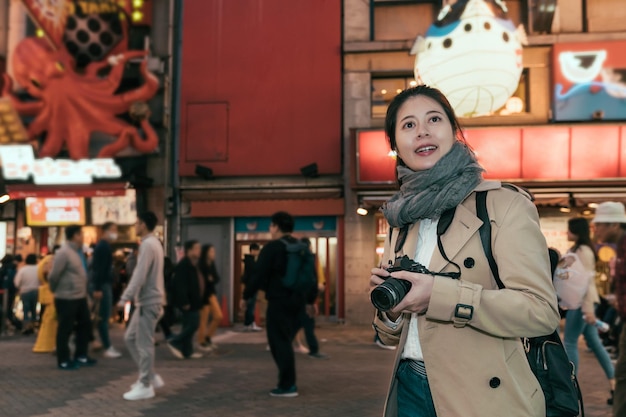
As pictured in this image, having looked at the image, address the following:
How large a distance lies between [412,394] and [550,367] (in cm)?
49

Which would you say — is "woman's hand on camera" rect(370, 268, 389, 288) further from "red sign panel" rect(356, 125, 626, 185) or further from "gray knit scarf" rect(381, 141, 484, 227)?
"red sign panel" rect(356, 125, 626, 185)

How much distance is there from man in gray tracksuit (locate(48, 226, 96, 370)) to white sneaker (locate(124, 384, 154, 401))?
244 cm

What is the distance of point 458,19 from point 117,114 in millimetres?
12594

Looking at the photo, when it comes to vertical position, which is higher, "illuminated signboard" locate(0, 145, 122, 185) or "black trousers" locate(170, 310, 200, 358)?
"illuminated signboard" locate(0, 145, 122, 185)

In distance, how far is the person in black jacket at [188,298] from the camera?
10055 millimetres

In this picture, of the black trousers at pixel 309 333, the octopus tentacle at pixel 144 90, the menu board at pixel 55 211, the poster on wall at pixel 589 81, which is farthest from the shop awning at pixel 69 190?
the poster on wall at pixel 589 81

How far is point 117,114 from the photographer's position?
59.8ft

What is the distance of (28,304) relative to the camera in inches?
548

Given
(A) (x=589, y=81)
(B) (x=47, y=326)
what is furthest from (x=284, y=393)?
(A) (x=589, y=81)

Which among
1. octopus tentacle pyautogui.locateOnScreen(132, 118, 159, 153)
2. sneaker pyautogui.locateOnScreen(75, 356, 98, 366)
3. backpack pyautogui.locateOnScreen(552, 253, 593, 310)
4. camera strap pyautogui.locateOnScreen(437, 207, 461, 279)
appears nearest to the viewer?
camera strap pyautogui.locateOnScreen(437, 207, 461, 279)

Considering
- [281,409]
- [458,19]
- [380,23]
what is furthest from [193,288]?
[380,23]

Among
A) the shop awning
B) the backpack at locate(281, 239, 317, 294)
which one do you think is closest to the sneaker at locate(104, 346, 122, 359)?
the backpack at locate(281, 239, 317, 294)

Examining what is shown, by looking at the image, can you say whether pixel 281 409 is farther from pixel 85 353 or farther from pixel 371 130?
pixel 371 130

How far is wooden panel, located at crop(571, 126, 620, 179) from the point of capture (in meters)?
15.0
